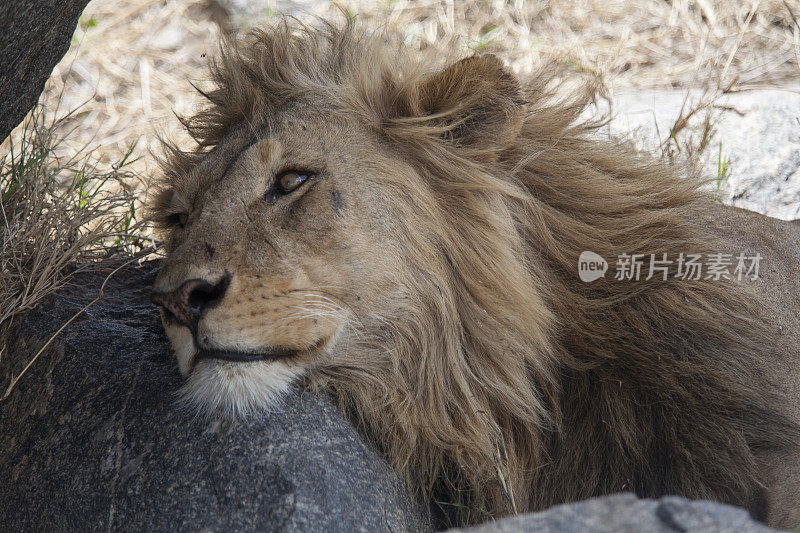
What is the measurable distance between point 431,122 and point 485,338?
66 cm

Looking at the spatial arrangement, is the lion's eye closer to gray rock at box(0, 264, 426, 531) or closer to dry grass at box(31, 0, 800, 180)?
gray rock at box(0, 264, 426, 531)

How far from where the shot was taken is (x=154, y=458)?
213 cm


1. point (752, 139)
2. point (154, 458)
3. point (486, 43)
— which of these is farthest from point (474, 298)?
point (486, 43)

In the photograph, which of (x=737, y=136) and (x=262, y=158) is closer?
(x=262, y=158)

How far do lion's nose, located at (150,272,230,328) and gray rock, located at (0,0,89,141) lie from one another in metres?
0.95

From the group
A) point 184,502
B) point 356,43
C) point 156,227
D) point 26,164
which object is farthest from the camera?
point 26,164

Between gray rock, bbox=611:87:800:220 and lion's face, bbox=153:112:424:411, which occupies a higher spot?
gray rock, bbox=611:87:800:220

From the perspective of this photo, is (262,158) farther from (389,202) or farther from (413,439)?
(413,439)

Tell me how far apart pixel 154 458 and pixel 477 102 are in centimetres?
133

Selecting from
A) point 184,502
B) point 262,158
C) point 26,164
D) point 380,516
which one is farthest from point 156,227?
point 380,516

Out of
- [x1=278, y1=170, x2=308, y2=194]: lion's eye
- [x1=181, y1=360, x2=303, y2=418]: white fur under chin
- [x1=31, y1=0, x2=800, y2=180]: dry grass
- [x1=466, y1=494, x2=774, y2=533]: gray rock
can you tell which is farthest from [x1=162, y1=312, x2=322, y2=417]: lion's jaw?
[x1=31, y1=0, x2=800, y2=180]: dry grass

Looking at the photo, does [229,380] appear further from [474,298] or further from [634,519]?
[634,519]

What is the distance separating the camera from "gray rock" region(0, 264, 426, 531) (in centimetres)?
199

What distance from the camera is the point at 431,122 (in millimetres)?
2438
